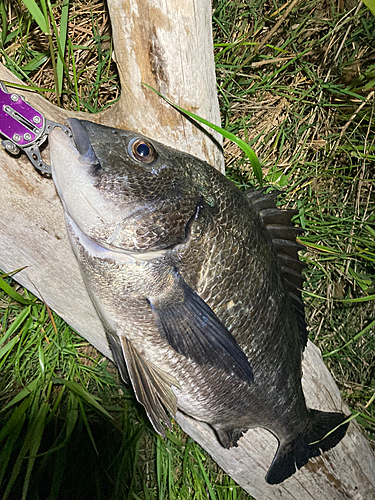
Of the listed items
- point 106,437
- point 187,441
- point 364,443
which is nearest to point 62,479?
point 106,437

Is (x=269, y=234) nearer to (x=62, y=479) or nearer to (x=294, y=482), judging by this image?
(x=294, y=482)

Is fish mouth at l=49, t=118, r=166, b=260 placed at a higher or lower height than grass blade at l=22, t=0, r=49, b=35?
lower

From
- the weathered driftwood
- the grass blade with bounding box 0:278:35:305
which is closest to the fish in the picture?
the weathered driftwood

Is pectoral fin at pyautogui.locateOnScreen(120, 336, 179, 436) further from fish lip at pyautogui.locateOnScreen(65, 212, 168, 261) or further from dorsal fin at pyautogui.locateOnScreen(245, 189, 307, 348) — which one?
dorsal fin at pyautogui.locateOnScreen(245, 189, 307, 348)

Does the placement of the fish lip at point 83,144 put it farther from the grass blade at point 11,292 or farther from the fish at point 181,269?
the grass blade at point 11,292

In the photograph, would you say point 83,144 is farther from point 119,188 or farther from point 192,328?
point 192,328

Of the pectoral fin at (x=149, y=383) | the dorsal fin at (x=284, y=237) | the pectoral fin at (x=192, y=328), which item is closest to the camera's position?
the pectoral fin at (x=192, y=328)

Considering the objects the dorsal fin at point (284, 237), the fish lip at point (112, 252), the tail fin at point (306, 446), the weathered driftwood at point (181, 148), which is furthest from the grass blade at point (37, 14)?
the tail fin at point (306, 446)

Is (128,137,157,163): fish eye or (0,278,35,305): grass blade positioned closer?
A: (128,137,157,163): fish eye
